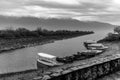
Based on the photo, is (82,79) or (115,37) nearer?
(82,79)

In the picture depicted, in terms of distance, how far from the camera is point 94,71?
568 cm

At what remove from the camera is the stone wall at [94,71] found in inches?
196

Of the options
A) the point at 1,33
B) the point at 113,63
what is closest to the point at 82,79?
the point at 113,63

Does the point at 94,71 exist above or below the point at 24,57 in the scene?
above

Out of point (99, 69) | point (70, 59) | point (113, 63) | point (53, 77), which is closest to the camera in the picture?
point (53, 77)

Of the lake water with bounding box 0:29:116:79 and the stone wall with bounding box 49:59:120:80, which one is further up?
the stone wall with bounding box 49:59:120:80

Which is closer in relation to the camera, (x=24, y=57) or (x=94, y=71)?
(x=94, y=71)

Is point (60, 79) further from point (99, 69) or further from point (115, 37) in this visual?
point (115, 37)

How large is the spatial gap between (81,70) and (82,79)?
37cm

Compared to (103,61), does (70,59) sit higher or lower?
lower

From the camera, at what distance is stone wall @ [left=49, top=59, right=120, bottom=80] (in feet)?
16.3

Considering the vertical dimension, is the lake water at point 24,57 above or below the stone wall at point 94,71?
below

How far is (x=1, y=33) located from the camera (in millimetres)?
55750

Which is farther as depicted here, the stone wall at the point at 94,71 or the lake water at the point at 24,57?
the lake water at the point at 24,57
